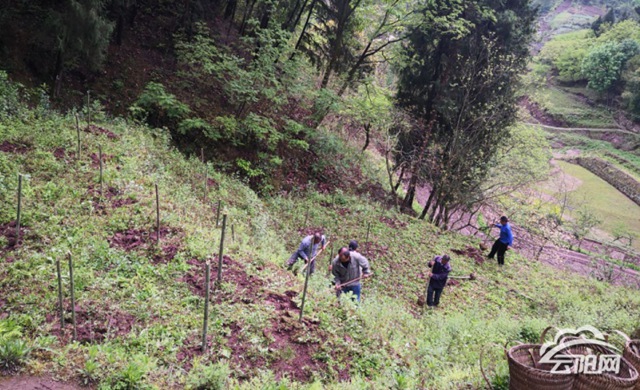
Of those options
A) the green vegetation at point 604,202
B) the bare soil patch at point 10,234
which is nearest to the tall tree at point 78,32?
the bare soil patch at point 10,234

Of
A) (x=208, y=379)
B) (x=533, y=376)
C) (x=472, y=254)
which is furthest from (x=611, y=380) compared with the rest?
(x=472, y=254)

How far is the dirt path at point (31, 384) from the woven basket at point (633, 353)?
601 cm

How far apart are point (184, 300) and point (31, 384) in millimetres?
2058

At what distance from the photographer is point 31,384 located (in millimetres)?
3859

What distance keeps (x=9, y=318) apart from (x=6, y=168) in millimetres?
4231

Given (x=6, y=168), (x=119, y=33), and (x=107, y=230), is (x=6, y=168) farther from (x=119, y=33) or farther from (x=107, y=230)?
(x=119, y=33)

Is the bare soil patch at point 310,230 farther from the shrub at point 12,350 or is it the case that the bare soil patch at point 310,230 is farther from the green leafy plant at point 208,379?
the shrub at point 12,350

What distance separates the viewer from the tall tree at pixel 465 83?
15398 mm

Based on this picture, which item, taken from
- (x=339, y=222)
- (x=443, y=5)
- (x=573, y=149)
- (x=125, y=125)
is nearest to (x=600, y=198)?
(x=573, y=149)

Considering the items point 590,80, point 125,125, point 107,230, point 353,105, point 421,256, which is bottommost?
point 421,256

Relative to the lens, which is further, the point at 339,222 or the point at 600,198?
the point at 600,198

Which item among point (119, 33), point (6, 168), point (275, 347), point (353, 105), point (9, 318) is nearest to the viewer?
point (9, 318)

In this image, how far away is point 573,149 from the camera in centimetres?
4866

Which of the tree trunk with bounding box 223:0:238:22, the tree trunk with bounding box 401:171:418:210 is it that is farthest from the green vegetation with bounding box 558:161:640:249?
the tree trunk with bounding box 223:0:238:22
